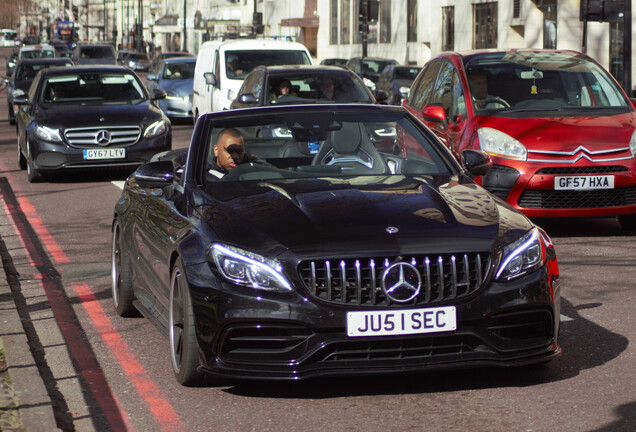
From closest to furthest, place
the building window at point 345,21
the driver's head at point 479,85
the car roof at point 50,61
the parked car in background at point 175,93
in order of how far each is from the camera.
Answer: the driver's head at point 479,85 < the car roof at point 50,61 < the parked car in background at point 175,93 < the building window at point 345,21

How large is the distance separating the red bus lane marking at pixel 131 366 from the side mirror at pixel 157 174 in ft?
3.02

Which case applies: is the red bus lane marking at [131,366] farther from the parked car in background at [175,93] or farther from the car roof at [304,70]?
the parked car in background at [175,93]

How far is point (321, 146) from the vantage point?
660cm

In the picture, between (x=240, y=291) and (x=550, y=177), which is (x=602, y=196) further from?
(x=240, y=291)

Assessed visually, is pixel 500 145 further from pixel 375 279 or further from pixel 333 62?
pixel 333 62

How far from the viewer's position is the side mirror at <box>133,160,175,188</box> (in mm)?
6371

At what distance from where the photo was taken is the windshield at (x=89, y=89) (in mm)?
16688

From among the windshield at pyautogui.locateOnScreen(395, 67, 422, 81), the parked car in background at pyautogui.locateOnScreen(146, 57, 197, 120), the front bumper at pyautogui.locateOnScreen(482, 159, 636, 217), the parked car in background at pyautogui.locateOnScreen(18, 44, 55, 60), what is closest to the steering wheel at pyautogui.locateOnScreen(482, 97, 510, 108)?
the front bumper at pyautogui.locateOnScreen(482, 159, 636, 217)

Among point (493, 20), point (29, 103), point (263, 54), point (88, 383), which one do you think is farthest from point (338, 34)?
point (88, 383)

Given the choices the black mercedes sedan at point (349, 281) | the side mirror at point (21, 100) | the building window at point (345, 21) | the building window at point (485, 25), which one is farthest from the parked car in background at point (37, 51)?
the black mercedes sedan at point (349, 281)

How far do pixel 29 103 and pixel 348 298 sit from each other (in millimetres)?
12494

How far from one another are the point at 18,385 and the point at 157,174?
143 cm

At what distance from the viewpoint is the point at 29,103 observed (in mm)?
16750

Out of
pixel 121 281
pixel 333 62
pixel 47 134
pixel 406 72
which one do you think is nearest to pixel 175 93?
pixel 406 72
